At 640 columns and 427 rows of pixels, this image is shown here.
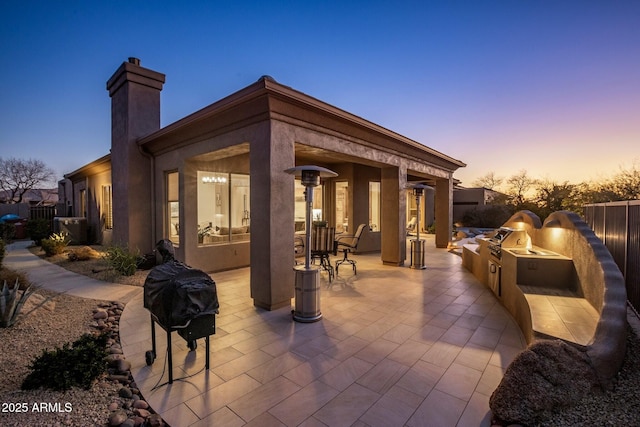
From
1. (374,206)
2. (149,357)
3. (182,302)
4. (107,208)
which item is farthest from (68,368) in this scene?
(107,208)

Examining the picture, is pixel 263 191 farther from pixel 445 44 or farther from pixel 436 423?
pixel 445 44

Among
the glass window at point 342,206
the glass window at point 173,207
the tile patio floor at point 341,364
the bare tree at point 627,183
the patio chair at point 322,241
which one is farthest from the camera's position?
the bare tree at point 627,183

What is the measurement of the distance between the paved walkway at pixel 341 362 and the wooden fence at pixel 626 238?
141 centimetres

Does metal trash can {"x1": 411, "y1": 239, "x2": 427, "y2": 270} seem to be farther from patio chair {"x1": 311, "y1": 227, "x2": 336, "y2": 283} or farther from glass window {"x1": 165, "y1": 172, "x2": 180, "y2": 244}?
glass window {"x1": 165, "y1": 172, "x2": 180, "y2": 244}

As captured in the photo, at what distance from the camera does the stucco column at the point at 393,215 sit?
7.62 m

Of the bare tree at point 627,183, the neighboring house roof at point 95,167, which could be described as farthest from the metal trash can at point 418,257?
the neighboring house roof at point 95,167

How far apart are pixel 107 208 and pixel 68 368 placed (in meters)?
10.7

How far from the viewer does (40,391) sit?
2143mm

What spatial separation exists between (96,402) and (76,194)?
15947mm

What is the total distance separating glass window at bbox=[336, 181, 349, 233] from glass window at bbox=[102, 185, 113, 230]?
8.56 metres

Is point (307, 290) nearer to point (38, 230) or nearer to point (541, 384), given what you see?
point (541, 384)

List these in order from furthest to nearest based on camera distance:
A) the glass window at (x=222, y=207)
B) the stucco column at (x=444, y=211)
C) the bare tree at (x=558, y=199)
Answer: the bare tree at (x=558, y=199) < the stucco column at (x=444, y=211) < the glass window at (x=222, y=207)

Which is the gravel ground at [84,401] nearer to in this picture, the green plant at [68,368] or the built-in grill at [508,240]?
the green plant at [68,368]

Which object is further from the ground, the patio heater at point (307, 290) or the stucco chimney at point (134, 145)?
the stucco chimney at point (134, 145)
